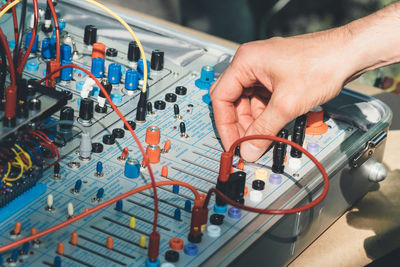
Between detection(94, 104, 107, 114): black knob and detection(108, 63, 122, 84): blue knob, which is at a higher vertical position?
detection(108, 63, 122, 84): blue knob

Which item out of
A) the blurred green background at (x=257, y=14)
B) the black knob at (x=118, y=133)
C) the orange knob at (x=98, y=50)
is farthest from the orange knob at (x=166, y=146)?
the blurred green background at (x=257, y=14)

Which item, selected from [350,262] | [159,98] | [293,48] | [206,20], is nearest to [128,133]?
[159,98]

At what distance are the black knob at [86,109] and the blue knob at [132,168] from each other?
20cm

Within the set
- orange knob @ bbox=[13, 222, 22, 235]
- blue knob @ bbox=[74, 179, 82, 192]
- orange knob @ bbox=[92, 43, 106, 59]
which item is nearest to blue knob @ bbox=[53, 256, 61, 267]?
orange knob @ bbox=[13, 222, 22, 235]

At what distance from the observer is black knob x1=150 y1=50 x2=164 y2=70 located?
1.85 m

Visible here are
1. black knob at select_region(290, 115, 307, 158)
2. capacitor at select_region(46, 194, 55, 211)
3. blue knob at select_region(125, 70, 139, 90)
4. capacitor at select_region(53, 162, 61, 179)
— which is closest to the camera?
capacitor at select_region(46, 194, 55, 211)

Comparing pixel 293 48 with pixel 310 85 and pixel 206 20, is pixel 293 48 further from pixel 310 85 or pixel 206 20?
pixel 206 20

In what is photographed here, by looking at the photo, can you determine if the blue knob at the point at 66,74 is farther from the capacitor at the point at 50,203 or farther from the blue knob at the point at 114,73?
the capacitor at the point at 50,203

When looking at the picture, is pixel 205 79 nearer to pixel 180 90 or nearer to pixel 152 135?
pixel 180 90

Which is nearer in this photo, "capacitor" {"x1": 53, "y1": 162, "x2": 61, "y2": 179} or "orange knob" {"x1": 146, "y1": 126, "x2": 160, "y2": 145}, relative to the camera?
"capacitor" {"x1": 53, "y1": 162, "x2": 61, "y2": 179}

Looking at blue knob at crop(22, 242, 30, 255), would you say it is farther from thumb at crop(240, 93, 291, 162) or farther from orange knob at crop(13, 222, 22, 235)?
thumb at crop(240, 93, 291, 162)

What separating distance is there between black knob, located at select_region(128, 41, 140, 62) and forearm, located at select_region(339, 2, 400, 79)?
58 centimetres

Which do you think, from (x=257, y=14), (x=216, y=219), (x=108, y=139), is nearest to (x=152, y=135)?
(x=108, y=139)

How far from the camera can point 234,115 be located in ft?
5.46
